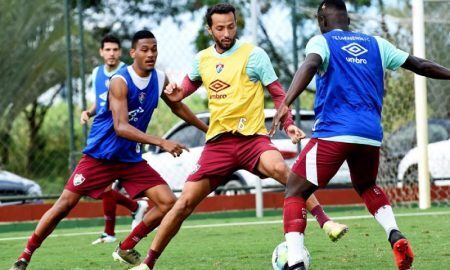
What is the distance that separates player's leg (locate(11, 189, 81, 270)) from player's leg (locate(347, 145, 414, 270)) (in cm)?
271

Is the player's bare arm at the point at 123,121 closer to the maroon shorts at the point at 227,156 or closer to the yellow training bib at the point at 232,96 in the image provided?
the maroon shorts at the point at 227,156

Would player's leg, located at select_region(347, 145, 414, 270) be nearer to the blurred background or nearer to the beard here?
the beard

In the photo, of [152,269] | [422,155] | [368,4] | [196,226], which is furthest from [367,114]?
[368,4]

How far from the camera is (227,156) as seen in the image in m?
8.78

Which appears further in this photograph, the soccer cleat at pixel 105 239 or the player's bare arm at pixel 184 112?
the soccer cleat at pixel 105 239

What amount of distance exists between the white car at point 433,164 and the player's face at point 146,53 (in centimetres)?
821

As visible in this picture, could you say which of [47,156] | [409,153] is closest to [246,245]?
[409,153]

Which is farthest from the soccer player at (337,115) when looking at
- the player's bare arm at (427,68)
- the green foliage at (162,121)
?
the green foliage at (162,121)

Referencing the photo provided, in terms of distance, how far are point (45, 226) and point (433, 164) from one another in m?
8.83

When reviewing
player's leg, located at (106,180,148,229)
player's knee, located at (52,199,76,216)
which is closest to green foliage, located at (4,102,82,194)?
player's leg, located at (106,180,148,229)

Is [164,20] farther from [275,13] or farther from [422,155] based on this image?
[422,155]

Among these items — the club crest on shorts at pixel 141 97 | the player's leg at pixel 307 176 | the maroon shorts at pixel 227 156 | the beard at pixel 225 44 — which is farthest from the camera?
the club crest on shorts at pixel 141 97

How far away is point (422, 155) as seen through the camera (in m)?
15.6

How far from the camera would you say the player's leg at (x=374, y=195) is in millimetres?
7562
